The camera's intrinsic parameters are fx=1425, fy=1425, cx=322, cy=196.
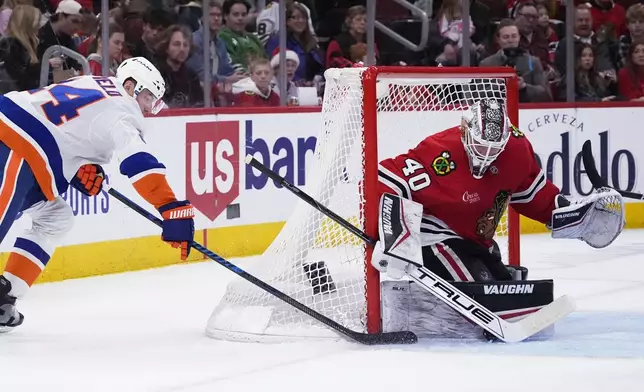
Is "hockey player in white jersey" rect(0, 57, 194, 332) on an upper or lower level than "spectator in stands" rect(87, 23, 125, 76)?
lower

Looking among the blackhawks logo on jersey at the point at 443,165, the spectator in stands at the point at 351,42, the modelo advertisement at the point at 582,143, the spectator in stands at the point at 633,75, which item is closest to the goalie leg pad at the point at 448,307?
the blackhawks logo on jersey at the point at 443,165

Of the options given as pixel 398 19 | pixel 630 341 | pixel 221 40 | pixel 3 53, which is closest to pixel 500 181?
pixel 630 341

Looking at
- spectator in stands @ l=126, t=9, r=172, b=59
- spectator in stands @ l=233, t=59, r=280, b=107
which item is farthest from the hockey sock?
spectator in stands @ l=233, t=59, r=280, b=107

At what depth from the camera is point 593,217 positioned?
4844mm

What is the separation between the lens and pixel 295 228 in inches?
192

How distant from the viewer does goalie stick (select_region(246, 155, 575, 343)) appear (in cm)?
446

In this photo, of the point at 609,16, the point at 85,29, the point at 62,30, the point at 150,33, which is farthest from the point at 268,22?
the point at 609,16

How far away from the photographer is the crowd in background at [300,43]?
6.24 metres

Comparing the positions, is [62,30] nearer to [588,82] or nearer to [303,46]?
[303,46]

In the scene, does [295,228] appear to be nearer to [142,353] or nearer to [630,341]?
[142,353]

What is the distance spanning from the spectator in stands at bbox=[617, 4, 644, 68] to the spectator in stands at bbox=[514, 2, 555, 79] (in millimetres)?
612

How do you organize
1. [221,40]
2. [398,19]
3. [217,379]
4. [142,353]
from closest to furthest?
[217,379] → [142,353] → [221,40] → [398,19]

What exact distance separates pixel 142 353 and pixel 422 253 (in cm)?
98

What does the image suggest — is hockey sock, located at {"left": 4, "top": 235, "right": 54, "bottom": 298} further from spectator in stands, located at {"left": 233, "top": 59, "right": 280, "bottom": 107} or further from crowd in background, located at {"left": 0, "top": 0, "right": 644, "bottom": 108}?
spectator in stands, located at {"left": 233, "top": 59, "right": 280, "bottom": 107}
